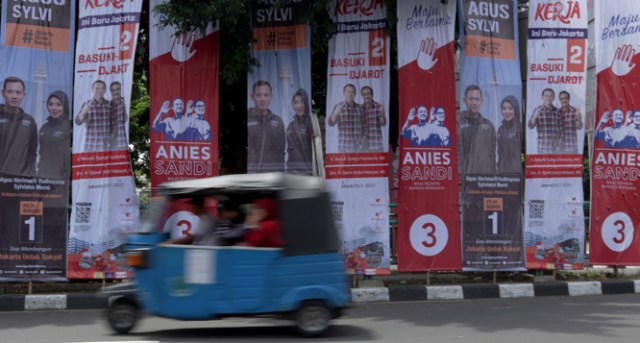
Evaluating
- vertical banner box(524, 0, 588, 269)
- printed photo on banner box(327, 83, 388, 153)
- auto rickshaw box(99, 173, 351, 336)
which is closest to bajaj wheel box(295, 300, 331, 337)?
auto rickshaw box(99, 173, 351, 336)

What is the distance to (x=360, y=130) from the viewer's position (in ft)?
38.3

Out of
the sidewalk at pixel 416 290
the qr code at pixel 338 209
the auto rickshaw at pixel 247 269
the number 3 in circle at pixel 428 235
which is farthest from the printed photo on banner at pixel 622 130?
the auto rickshaw at pixel 247 269

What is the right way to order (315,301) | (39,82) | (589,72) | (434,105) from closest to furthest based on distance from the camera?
(315,301) → (39,82) → (434,105) → (589,72)

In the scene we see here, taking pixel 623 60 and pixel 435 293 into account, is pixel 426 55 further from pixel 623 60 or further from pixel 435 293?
pixel 435 293

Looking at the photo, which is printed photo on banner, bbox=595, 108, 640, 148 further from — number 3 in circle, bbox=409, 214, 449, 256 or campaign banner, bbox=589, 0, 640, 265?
number 3 in circle, bbox=409, 214, 449, 256

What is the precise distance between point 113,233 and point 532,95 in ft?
21.8

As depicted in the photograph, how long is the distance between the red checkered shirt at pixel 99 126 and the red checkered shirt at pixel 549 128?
6402 mm

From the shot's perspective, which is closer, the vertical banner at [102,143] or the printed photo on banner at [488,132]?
the vertical banner at [102,143]

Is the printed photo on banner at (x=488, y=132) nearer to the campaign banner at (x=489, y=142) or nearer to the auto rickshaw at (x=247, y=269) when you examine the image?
the campaign banner at (x=489, y=142)

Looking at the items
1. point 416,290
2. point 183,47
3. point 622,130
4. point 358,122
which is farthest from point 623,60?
point 183,47

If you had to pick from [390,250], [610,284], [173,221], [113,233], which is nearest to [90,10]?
[113,233]

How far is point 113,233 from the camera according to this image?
11.0 m

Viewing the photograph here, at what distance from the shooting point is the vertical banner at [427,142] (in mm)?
11602

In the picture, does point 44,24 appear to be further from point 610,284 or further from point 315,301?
point 610,284
